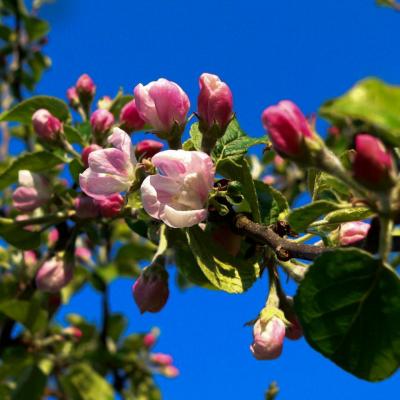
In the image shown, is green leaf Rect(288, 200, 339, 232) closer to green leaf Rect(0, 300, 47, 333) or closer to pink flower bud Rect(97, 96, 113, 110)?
pink flower bud Rect(97, 96, 113, 110)

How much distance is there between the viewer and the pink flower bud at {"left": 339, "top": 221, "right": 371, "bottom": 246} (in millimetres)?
1019

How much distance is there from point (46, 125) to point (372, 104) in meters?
1.15

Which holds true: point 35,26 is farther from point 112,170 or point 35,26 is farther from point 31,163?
point 112,170

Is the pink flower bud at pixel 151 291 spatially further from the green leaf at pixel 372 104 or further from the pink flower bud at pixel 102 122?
the green leaf at pixel 372 104

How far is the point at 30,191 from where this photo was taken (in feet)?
5.15

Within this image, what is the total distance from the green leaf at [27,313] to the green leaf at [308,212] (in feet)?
4.04

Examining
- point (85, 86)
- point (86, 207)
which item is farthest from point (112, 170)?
point (85, 86)

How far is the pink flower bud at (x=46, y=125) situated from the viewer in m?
1.54

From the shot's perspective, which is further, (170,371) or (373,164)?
(170,371)

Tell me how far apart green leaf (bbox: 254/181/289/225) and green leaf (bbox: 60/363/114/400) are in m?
1.62

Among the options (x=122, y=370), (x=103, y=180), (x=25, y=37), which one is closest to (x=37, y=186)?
(x=103, y=180)

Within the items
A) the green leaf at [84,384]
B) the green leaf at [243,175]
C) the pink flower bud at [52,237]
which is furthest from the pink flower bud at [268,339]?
the green leaf at [84,384]

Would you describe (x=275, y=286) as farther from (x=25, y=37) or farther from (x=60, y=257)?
(x=25, y=37)

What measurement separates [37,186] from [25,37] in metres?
2.07
